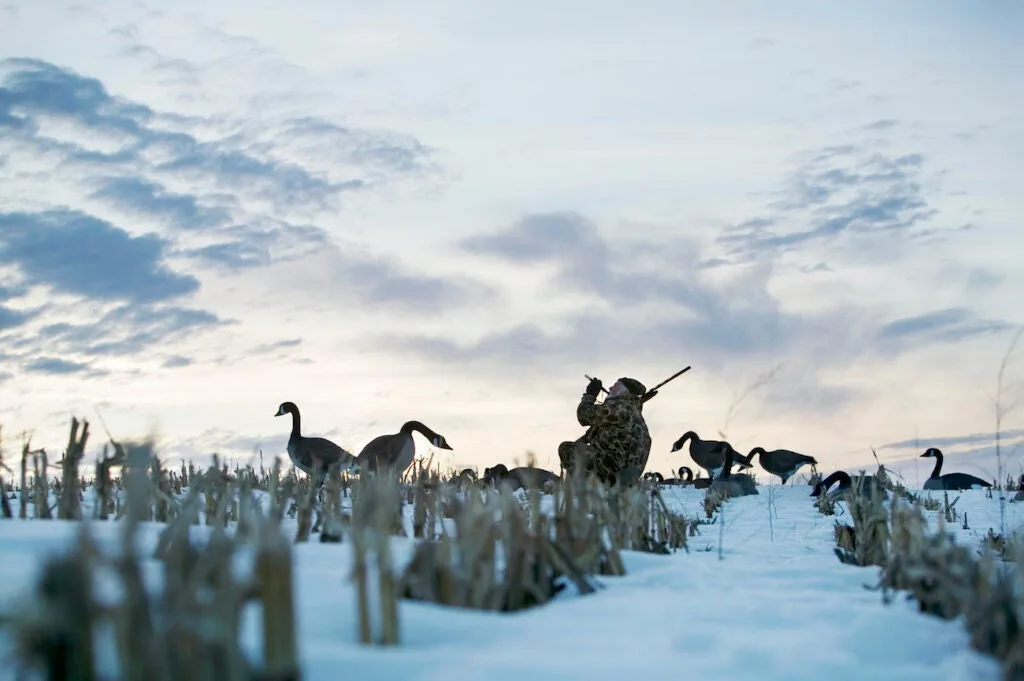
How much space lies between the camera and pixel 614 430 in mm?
13891

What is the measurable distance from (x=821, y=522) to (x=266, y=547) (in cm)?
1041

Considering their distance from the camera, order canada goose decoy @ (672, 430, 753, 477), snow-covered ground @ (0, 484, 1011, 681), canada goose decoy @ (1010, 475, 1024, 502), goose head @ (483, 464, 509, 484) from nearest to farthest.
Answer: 1. snow-covered ground @ (0, 484, 1011, 681)
2. canada goose decoy @ (1010, 475, 1024, 502)
3. goose head @ (483, 464, 509, 484)
4. canada goose decoy @ (672, 430, 753, 477)

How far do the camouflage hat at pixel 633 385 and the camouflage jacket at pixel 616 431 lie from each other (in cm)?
9

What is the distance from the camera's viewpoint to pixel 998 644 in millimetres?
3770

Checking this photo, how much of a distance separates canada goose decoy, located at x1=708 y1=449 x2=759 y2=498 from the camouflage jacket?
10.4ft

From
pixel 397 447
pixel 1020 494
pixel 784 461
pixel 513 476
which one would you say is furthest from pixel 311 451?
pixel 784 461

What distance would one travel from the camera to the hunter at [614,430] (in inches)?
543

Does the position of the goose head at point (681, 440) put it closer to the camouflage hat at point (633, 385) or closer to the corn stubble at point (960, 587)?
the camouflage hat at point (633, 385)

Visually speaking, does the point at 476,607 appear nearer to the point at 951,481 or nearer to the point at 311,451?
the point at 311,451

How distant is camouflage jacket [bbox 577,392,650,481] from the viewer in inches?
544

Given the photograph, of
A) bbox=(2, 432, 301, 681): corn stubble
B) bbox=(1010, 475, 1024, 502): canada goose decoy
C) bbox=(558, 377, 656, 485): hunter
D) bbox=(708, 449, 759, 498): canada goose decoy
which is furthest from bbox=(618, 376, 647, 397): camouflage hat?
bbox=(2, 432, 301, 681): corn stubble

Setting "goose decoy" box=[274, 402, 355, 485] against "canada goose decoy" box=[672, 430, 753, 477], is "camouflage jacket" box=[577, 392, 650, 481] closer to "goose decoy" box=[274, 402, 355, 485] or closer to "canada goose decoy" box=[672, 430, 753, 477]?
"goose decoy" box=[274, 402, 355, 485]

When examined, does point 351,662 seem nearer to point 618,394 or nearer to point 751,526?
point 751,526

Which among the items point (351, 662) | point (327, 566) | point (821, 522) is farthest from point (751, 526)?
point (351, 662)
